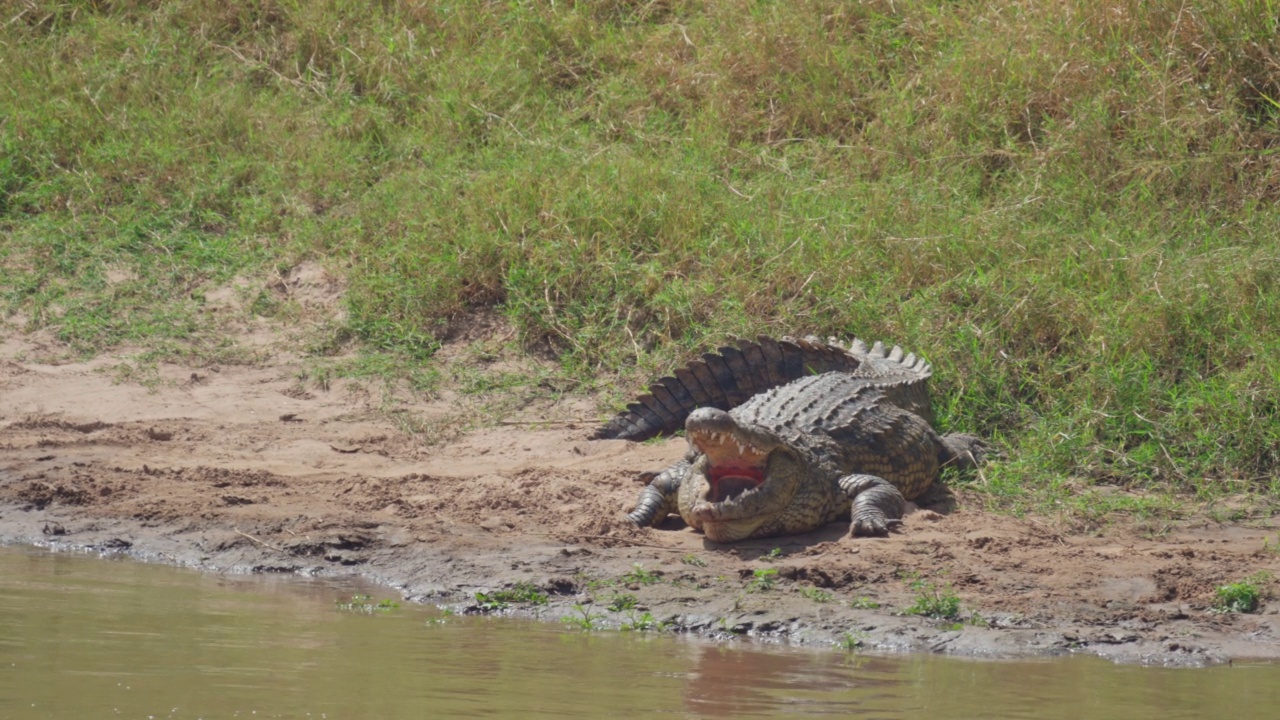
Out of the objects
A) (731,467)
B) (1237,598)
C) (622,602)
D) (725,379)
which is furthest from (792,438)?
(1237,598)

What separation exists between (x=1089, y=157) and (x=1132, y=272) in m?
1.28

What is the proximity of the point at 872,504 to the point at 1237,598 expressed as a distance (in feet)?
4.52

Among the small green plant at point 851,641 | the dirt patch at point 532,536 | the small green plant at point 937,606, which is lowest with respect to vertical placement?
the dirt patch at point 532,536

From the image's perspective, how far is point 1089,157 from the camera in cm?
796

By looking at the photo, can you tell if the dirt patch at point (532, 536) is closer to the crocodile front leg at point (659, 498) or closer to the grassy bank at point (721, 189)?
the crocodile front leg at point (659, 498)

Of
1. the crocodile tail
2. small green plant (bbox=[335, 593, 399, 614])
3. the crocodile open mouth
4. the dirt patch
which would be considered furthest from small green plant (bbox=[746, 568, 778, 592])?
the crocodile tail

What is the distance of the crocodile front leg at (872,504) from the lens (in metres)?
5.26

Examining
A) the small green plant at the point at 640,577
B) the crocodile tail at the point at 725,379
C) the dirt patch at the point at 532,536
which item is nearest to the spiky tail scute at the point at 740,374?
the crocodile tail at the point at 725,379

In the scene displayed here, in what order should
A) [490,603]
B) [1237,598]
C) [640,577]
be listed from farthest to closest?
[640,577] → [490,603] → [1237,598]

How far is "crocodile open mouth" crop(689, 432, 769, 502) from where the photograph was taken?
5297mm

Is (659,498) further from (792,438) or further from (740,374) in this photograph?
(740,374)

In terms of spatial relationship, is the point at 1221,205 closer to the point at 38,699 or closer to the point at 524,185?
the point at 524,185

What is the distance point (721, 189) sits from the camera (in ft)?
26.7

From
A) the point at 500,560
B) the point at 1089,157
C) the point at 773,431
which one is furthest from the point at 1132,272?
the point at 500,560
